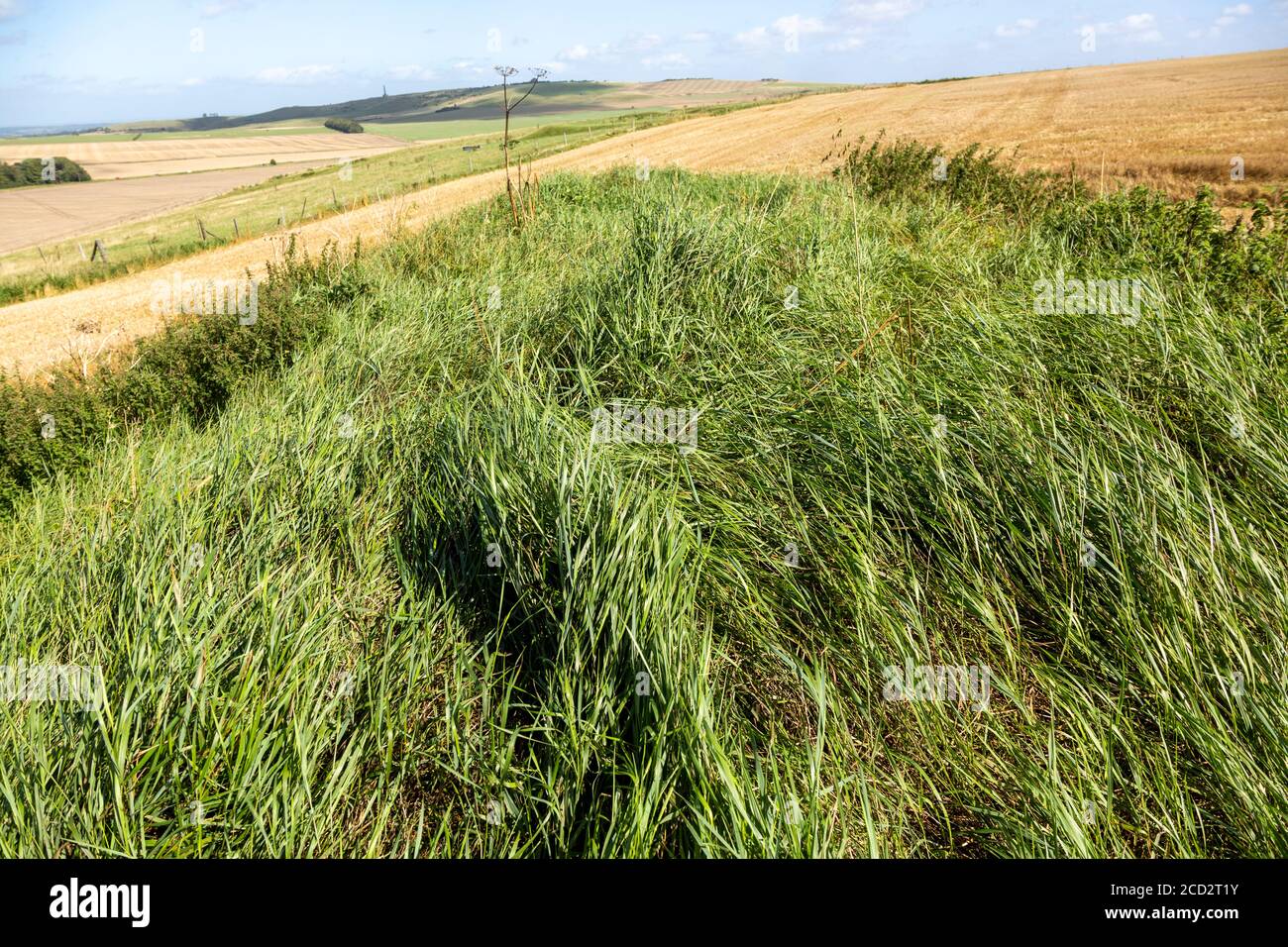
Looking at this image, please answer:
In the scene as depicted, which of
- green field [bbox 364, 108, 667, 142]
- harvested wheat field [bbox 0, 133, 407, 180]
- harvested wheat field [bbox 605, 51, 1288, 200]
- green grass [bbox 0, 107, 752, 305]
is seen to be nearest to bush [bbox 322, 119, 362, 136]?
green field [bbox 364, 108, 667, 142]

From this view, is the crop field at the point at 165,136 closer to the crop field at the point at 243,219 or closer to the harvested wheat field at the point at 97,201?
the harvested wheat field at the point at 97,201

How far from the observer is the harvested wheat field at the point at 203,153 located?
242 ft

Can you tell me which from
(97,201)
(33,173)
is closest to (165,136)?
(33,173)

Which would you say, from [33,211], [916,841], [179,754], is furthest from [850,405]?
[33,211]

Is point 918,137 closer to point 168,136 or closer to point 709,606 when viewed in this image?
point 709,606

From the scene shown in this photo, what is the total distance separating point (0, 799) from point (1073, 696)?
10.8 ft

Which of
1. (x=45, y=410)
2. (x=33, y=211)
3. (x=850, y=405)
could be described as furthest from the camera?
(x=33, y=211)

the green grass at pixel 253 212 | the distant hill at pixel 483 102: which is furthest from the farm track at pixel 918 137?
the distant hill at pixel 483 102

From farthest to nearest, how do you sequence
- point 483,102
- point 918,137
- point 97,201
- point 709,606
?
1. point 483,102
2. point 97,201
3. point 918,137
4. point 709,606

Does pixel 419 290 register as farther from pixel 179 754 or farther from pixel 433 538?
pixel 179 754

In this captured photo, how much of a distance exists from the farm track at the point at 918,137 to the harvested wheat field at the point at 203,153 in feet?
167

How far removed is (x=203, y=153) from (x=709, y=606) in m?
111

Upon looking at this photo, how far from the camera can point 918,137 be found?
74.8ft
